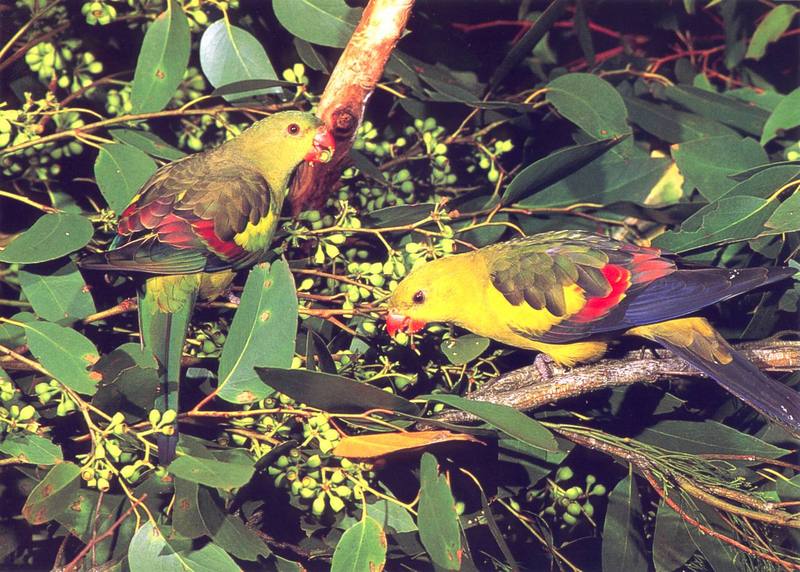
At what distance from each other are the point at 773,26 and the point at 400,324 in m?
1.83

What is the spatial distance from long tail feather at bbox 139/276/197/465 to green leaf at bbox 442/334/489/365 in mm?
744

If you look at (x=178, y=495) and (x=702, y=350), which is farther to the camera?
(x=702, y=350)

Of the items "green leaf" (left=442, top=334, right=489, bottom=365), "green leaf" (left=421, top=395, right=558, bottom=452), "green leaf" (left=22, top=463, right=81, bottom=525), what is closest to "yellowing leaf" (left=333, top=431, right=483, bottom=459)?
"green leaf" (left=421, top=395, right=558, bottom=452)

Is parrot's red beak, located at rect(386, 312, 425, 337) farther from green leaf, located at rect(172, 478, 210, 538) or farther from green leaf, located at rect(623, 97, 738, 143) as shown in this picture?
green leaf, located at rect(623, 97, 738, 143)

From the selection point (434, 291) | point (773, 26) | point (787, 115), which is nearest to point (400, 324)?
point (434, 291)

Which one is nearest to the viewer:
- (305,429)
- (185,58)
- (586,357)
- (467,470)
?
(305,429)

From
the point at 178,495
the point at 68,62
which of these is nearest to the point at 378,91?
the point at 68,62

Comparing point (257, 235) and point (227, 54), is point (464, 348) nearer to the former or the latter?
point (257, 235)

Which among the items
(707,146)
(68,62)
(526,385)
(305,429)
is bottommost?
(526,385)

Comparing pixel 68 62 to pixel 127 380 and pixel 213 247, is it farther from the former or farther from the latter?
pixel 127 380

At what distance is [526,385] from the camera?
7.29 feet

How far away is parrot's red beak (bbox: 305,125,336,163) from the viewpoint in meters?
2.29

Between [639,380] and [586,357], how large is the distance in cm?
38

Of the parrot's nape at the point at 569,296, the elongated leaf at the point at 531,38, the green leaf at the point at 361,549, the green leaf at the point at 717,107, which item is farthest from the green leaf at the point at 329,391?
the green leaf at the point at 717,107
